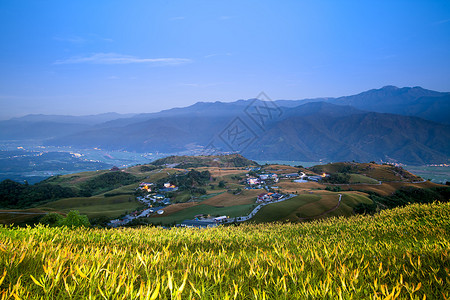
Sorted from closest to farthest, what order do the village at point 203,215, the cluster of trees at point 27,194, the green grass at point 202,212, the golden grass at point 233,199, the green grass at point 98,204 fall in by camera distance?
the village at point 203,215 < the green grass at point 202,212 < the golden grass at point 233,199 < the green grass at point 98,204 < the cluster of trees at point 27,194

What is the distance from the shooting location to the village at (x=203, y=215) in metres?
55.0

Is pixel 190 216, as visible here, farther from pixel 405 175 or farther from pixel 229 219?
pixel 405 175

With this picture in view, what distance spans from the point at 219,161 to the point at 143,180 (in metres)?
78.5

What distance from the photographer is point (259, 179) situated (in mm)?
112062

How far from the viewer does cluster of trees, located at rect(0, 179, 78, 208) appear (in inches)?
3656

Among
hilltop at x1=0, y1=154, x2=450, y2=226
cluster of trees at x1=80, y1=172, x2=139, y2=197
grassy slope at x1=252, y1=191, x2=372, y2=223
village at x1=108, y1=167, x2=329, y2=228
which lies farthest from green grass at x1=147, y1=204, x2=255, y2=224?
cluster of trees at x1=80, y1=172, x2=139, y2=197

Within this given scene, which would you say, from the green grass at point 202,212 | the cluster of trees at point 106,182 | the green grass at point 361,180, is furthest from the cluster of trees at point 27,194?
the green grass at point 361,180

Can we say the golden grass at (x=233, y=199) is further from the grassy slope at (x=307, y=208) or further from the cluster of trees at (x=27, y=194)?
the cluster of trees at (x=27, y=194)

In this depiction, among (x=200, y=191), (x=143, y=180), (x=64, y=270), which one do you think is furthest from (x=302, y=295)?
(x=143, y=180)

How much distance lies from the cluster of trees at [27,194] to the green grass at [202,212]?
206ft

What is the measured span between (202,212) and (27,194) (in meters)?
87.0

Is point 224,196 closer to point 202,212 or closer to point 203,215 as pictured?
point 202,212

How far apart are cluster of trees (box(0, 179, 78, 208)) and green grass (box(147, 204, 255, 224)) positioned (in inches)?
2468

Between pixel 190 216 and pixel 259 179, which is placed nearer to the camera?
pixel 190 216
